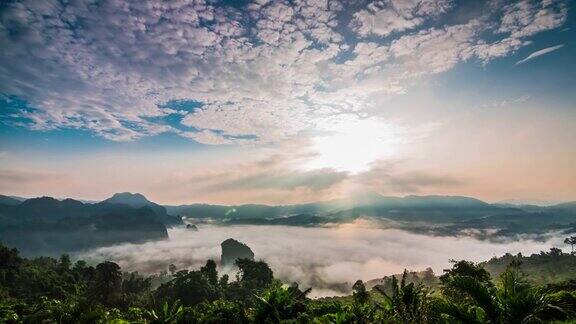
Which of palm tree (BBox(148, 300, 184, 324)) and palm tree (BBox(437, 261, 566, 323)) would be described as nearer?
palm tree (BBox(437, 261, 566, 323))

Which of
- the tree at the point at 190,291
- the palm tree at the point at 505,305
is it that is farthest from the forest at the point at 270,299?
the tree at the point at 190,291

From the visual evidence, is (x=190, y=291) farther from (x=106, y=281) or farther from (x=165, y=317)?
(x=165, y=317)

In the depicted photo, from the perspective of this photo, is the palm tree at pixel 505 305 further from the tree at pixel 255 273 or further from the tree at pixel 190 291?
the tree at pixel 255 273

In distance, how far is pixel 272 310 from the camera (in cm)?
2912

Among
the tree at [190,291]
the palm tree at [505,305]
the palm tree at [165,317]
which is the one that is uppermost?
the palm tree at [505,305]

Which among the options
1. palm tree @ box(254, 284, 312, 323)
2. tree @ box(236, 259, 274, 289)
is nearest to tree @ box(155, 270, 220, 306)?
tree @ box(236, 259, 274, 289)

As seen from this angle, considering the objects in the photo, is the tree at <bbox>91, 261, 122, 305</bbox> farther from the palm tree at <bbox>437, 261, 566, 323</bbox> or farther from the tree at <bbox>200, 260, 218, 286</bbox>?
the palm tree at <bbox>437, 261, 566, 323</bbox>

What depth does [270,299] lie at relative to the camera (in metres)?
29.3

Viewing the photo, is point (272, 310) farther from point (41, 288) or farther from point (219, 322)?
point (41, 288)

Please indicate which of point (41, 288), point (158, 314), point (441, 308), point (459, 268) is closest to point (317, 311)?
point (158, 314)

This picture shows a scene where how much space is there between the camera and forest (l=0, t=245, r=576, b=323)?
37.3 ft

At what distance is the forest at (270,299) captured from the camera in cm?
1136

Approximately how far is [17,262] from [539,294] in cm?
11645

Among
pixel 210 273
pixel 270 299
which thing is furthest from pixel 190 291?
pixel 270 299
